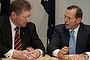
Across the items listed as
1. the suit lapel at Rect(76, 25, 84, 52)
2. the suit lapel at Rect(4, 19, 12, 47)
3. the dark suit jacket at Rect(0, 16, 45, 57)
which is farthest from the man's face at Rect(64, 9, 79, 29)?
the suit lapel at Rect(4, 19, 12, 47)

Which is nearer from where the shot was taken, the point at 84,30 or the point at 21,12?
the point at 21,12

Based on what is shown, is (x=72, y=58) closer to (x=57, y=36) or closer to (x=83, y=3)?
(x=57, y=36)

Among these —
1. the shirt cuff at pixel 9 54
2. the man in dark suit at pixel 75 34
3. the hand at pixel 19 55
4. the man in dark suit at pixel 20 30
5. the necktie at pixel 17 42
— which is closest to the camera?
the hand at pixel 19 55

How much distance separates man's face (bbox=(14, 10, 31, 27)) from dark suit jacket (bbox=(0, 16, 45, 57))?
104 mm

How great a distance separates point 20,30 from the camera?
9.67 feet

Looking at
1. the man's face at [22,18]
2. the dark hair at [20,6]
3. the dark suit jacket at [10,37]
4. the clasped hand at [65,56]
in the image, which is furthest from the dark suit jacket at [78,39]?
the dark hair at [20,6]

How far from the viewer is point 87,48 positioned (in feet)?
10.1

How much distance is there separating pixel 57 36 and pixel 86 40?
15.1 inches

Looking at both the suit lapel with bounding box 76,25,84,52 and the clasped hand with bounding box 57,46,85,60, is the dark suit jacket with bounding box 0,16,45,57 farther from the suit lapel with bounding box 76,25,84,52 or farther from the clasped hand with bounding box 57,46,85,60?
the suit lapel with bounding box 76,25,84,52

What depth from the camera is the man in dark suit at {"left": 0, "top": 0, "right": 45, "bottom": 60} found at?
2.75 m

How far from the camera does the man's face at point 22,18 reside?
9.20ft

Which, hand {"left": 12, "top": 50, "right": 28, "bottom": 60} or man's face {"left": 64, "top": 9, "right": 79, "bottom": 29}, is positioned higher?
man's face {"left": 64, "top": 9, "right": 79, "bottom": 29}

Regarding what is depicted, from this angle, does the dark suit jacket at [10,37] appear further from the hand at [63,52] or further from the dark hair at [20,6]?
the hand at [63,52]

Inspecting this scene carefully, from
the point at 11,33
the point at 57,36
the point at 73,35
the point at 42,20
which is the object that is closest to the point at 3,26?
the point at 11,33
